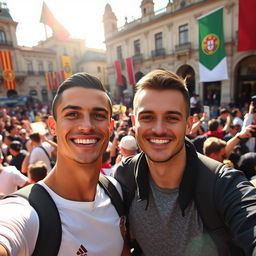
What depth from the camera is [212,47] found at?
943cm

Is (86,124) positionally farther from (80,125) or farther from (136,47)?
(136,47)

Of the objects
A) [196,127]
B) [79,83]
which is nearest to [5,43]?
[196,127]

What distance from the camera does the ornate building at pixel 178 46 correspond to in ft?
49.0

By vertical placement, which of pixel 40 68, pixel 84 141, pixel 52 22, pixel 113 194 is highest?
pixel 52 22

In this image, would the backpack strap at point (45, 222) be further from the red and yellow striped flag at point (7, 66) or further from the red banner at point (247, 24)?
the red and yellow striped flag at point (7, 66)

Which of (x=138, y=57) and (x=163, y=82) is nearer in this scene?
(x=163, y=82)

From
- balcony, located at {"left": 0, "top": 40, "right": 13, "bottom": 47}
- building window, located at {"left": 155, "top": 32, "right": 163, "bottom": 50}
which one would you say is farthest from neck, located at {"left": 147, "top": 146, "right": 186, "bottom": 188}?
balcony, located at {"left": 0, "top": 40, "right": 13, "bottom": 47}

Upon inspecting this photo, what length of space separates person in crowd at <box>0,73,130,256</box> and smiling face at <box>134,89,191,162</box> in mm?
293

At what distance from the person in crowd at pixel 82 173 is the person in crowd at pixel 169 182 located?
0.78 feet

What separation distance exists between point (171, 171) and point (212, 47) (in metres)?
9.80

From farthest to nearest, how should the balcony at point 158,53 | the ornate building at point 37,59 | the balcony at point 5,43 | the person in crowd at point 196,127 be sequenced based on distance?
1. the ornate building at point 37,59
2. the balcony at point 5,43
3. the balcony at point 158,53
4. the person in crowd at point 196,127

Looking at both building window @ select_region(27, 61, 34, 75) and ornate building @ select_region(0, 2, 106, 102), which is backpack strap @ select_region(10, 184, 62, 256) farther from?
building window @ select_region(27, 61, 34, 75)

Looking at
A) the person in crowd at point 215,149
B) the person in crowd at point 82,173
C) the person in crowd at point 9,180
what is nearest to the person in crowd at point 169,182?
the person in crowd at point 82,173

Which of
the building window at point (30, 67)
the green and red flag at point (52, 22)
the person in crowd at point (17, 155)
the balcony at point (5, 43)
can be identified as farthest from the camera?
the green and red flag at point (52, 22)
